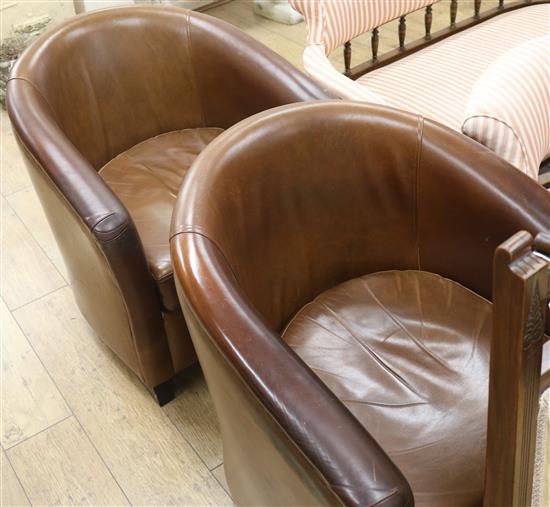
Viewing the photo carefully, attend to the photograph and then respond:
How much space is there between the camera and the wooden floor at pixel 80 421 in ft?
5.72

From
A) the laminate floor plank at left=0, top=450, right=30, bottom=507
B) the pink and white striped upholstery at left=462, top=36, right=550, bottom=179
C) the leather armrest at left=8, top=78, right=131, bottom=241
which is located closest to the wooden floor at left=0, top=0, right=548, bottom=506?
the laminate floor plank at left=0, top=450, right=30, bottom=507

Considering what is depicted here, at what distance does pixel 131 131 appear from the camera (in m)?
2.10

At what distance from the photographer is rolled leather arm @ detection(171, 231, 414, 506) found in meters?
0.97

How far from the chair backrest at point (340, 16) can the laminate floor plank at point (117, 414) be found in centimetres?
106

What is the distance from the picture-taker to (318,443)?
99 cm

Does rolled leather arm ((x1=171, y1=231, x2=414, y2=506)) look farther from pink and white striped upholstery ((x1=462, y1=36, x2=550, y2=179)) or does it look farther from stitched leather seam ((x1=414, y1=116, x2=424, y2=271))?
pink and white striped upholstery ((x1=462, y1=36, x2=550, y2=179))

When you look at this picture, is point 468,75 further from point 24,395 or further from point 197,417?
point 24,395

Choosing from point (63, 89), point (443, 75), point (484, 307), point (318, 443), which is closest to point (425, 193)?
point (484, 307)

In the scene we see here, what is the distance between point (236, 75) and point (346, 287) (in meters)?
0.69

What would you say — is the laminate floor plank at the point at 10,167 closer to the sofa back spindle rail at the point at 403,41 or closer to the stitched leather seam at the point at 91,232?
the stitched leather seam at the point at 91,232

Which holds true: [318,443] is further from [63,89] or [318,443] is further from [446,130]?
[63,89]

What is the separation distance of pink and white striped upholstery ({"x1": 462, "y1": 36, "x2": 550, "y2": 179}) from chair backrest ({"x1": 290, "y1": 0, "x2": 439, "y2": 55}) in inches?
23.9

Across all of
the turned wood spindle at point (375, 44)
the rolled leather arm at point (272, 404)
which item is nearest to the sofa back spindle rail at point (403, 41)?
the turned wood spindle at point (375, 44)

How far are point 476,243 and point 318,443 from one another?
2.05 ft
